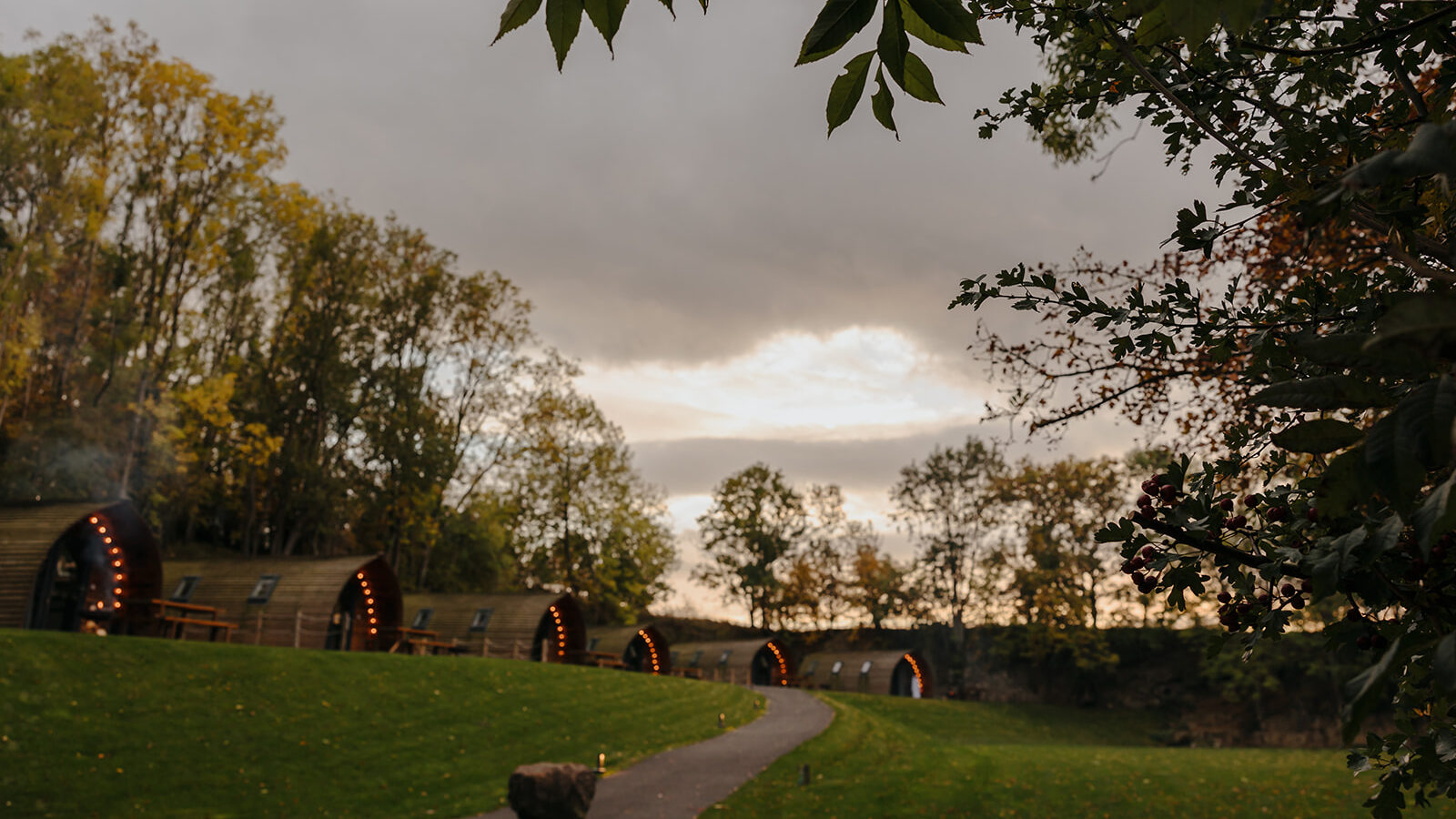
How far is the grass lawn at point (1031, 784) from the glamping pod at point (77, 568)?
52.0ft

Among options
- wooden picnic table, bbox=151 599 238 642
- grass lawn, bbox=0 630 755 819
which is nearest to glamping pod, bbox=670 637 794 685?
grass lawn, bbox=0 630 755 819

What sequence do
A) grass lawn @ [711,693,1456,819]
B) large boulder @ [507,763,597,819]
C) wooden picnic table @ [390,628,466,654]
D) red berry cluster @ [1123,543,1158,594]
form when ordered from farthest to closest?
wooden picnic table @ [390,628,466,654] < grass lawn @ [711,693,1456,819] < large boulder @ [507,763,597,819] < red berry cluster @ [1123,543,1158,594]

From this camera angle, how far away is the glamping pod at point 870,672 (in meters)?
42.1

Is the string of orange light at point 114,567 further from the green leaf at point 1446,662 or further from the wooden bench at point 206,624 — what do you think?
the green leaf at point 1446,662

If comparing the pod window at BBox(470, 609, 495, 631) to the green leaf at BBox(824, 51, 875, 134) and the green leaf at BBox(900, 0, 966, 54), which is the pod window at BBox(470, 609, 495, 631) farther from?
the green leaf at BBox(900, 0, 966, 54)

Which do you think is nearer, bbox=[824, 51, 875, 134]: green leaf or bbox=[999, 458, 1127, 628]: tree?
bbox=[824, 51, 875, 134]: green leaf

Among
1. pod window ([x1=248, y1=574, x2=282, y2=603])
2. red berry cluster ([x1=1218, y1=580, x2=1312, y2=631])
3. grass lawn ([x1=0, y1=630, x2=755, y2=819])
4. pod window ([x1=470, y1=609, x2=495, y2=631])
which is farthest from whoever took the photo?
pod window ([x1=470, y1=609, x2=495, y2=631])

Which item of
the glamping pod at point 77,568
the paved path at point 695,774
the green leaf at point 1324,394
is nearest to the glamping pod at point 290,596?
the glamping pod at point 77,568

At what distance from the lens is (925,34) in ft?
4.44

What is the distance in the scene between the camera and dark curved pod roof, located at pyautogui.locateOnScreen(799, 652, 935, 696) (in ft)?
138

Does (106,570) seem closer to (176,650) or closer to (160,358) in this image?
(176,650)

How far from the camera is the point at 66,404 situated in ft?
80.1

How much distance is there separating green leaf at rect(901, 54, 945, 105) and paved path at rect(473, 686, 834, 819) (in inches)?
545

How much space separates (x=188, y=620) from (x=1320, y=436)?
24.5 m
